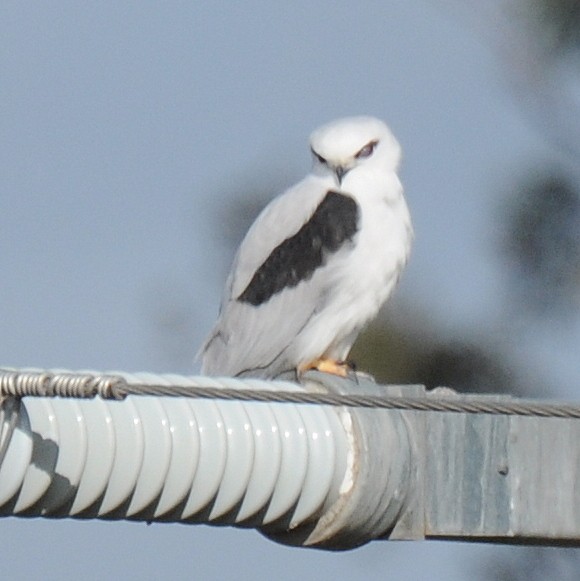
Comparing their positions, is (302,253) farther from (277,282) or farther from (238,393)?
(238,393)

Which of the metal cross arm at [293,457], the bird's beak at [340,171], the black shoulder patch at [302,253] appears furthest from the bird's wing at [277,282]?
the metal cross arm at [293,457]

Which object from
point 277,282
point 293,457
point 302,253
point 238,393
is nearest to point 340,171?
point 302,253

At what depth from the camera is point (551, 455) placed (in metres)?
2.87

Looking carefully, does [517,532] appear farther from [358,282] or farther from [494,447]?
[358,282]

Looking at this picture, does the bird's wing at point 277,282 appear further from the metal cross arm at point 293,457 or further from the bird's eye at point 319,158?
the metal cross arm at point 293,457

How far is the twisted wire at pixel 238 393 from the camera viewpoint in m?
2.39

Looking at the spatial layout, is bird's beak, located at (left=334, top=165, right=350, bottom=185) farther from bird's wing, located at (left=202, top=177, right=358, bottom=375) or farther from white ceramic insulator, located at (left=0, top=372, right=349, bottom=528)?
white ceramic insulator, located at (left=0, top=372, right=349, bottom=528)

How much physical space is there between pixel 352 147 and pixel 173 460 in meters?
3.04

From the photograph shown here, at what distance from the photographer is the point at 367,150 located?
5.50m

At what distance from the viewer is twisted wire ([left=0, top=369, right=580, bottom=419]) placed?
2.39 m

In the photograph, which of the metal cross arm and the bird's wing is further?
Result: the bird's wing

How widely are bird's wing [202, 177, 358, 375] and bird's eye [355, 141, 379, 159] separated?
8.2 inches

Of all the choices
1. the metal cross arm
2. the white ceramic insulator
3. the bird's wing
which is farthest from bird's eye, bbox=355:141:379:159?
the white ceramic insulator

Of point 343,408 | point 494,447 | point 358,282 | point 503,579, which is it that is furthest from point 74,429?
point 503,579
